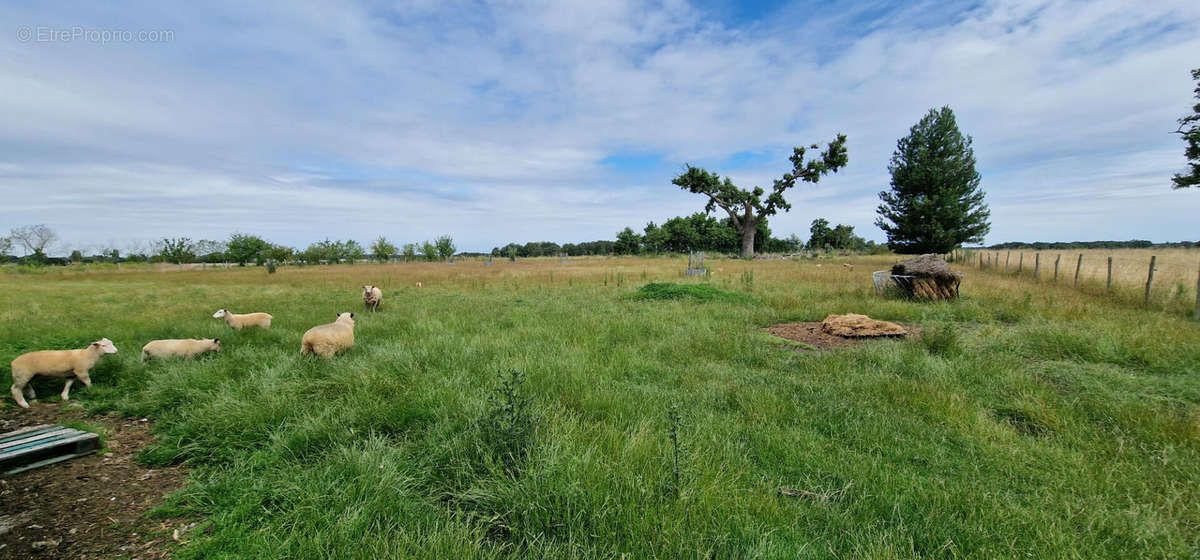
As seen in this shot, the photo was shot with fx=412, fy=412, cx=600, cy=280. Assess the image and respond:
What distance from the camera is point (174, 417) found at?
373 centimetres

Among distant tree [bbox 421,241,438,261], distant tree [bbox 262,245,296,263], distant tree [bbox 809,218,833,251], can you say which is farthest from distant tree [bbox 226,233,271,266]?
distant tree [bbox 809,218,833,251]

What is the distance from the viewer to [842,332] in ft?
23.1

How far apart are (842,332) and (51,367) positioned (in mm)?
10356

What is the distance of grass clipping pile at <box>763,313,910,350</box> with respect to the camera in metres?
6.62

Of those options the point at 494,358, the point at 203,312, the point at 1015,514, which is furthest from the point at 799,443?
the point at 203,312

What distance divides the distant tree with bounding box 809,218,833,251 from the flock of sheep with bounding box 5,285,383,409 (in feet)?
341

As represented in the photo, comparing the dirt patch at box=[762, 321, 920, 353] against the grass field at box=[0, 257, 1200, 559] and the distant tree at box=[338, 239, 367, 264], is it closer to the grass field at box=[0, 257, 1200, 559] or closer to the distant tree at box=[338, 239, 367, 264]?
the grass field at box=[0, 257, 1200, 559]

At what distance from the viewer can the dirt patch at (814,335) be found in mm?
6441

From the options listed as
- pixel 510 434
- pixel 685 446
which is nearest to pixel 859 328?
pixel 685 446

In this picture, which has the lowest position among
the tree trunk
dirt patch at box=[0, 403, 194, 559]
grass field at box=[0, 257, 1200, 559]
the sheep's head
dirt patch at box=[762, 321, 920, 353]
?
dirt patch at box=[0, 403, 194, 559]

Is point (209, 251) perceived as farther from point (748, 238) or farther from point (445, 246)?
point (748, 238)

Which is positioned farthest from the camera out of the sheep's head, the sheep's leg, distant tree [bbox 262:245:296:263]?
distant tree [bbox 262:245:296:263]

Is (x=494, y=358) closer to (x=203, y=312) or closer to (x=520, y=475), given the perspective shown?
(x=520, y=475)

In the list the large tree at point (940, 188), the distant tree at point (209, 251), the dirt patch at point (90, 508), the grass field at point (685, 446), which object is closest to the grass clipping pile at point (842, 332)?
the grass field at point (685, 446)
